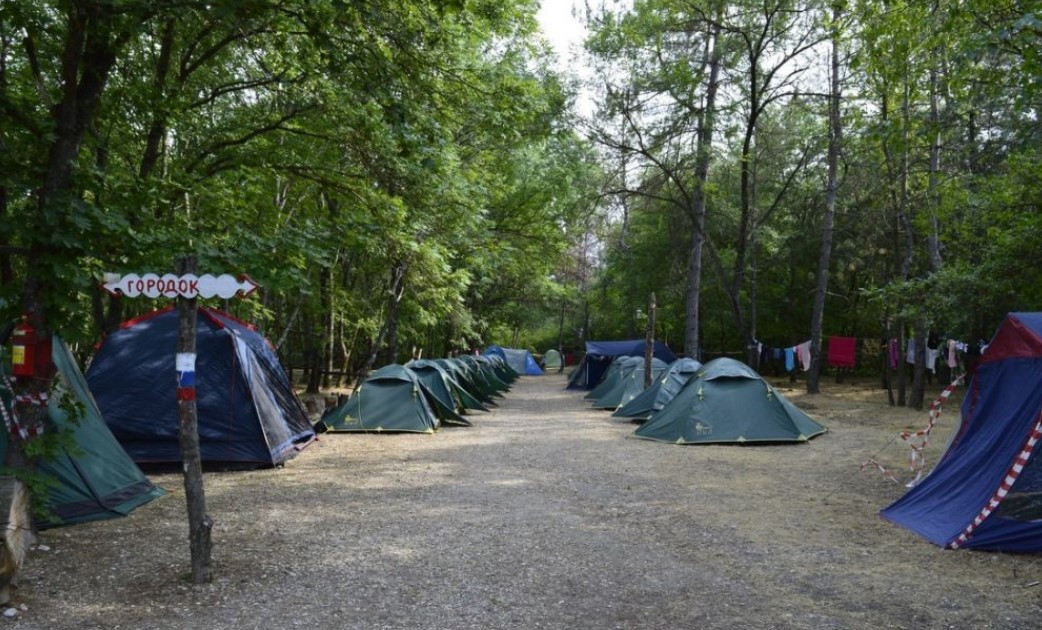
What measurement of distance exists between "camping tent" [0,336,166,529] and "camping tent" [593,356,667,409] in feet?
44.2

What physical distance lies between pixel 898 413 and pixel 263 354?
1449cm

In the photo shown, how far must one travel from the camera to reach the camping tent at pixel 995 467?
5562 millimetres

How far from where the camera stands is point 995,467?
5938 millimetres

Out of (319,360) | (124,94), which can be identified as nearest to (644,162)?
(319,360)

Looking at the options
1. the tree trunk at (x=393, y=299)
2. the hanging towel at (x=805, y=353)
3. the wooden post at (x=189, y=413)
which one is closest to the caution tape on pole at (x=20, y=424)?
the wooden post at (x=189, y=413)

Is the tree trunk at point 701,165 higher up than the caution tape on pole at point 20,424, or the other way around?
the tree trunk at point 701,165

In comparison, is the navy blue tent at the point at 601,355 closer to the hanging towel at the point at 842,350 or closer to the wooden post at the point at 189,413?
the hanging towel at the point at 842,350

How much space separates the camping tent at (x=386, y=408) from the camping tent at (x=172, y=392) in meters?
3.48

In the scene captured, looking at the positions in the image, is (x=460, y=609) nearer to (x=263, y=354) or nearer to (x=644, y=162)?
(x=263, y=354)

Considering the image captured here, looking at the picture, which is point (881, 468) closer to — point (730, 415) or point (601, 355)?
point (730, 415)

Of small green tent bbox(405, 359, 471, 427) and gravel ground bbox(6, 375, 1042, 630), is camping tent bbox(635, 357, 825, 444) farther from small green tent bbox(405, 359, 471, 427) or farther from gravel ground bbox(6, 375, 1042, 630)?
small green tent bbox(405, 359, 471, 427)

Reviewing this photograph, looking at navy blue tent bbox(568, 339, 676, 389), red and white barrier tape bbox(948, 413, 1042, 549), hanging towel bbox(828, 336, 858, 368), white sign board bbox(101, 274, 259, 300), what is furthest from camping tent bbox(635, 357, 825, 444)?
navy blue tent bbox(568, 339, 676, 389)

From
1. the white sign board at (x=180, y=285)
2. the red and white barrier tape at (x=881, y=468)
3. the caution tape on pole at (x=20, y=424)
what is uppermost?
the white sign board at (x=180, y=285)

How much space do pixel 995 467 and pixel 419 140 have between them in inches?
216
